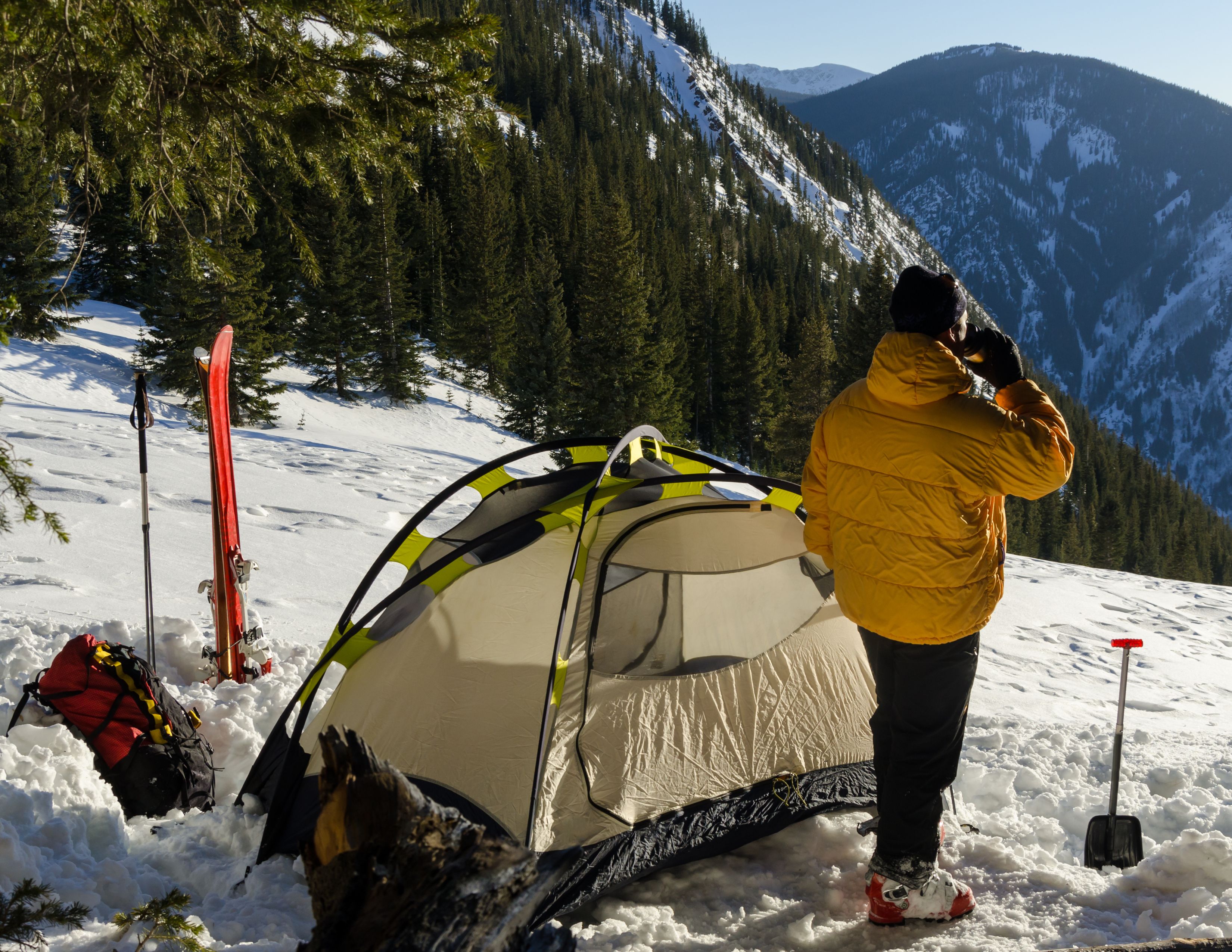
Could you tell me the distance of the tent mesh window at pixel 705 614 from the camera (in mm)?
3385

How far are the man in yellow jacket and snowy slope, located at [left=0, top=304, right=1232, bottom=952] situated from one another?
402 mm

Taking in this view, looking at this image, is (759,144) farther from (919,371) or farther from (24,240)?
(919,371)

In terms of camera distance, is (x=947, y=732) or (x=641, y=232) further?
(x=641, y=232)

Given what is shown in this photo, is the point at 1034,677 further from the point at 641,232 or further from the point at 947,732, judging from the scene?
the point at 641,232

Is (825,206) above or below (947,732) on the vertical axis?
above

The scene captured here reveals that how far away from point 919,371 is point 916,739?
121 centimetres

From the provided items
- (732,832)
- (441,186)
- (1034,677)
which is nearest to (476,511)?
(732,832)

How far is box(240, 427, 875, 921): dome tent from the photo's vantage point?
119 inches

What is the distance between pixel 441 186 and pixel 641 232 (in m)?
11.1

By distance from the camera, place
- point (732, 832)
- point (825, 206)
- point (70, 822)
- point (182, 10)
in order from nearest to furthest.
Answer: point (182, 10) < point (70, 822) < point (732, 832) < point (825, 206)

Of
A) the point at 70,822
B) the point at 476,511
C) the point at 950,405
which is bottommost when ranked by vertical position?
the point at 70,822

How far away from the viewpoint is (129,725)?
11.3 feet

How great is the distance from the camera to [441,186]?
41.1 meters

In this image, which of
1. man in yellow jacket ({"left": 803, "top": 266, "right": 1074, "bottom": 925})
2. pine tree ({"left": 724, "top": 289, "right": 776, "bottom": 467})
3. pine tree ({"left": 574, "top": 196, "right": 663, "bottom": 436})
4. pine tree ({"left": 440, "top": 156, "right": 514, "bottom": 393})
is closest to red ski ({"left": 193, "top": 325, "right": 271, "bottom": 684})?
man in yellow jacket ({"left": 803, "top": 266, "right": 1074, "bottom": 925})
